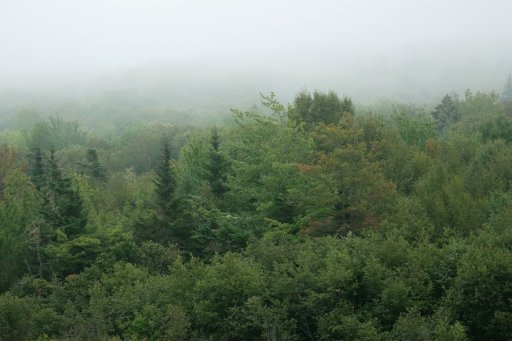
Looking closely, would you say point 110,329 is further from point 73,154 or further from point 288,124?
point 73,154

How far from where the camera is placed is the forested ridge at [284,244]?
1488 cm

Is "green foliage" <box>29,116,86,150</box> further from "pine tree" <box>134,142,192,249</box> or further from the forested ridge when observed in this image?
"pine tree" <box>134,142,192,249</box>

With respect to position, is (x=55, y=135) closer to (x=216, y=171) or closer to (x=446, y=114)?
(x=216, y=171)

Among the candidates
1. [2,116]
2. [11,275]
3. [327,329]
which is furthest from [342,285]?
[2,116]

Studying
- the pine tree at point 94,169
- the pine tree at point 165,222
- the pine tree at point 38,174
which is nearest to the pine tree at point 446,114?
the pine tree at point 94,169

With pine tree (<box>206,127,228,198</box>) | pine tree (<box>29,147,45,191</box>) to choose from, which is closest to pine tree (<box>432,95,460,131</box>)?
pine tree (<box>206,127,228,198</box>)

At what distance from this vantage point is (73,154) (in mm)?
70312

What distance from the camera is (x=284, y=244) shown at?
2156 centimetres

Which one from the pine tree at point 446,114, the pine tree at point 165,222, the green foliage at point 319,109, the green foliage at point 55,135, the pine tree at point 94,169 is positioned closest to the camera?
the pine tree at point 165,222

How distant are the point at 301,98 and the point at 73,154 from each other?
43.0 meters

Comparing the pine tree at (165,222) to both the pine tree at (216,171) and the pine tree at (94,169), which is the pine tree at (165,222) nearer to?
the pine tree at (216,171)

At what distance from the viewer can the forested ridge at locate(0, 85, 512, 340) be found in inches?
586

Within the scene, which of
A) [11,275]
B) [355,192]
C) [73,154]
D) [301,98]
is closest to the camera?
[355,192]

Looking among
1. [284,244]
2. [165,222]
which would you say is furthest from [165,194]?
[284,244]
